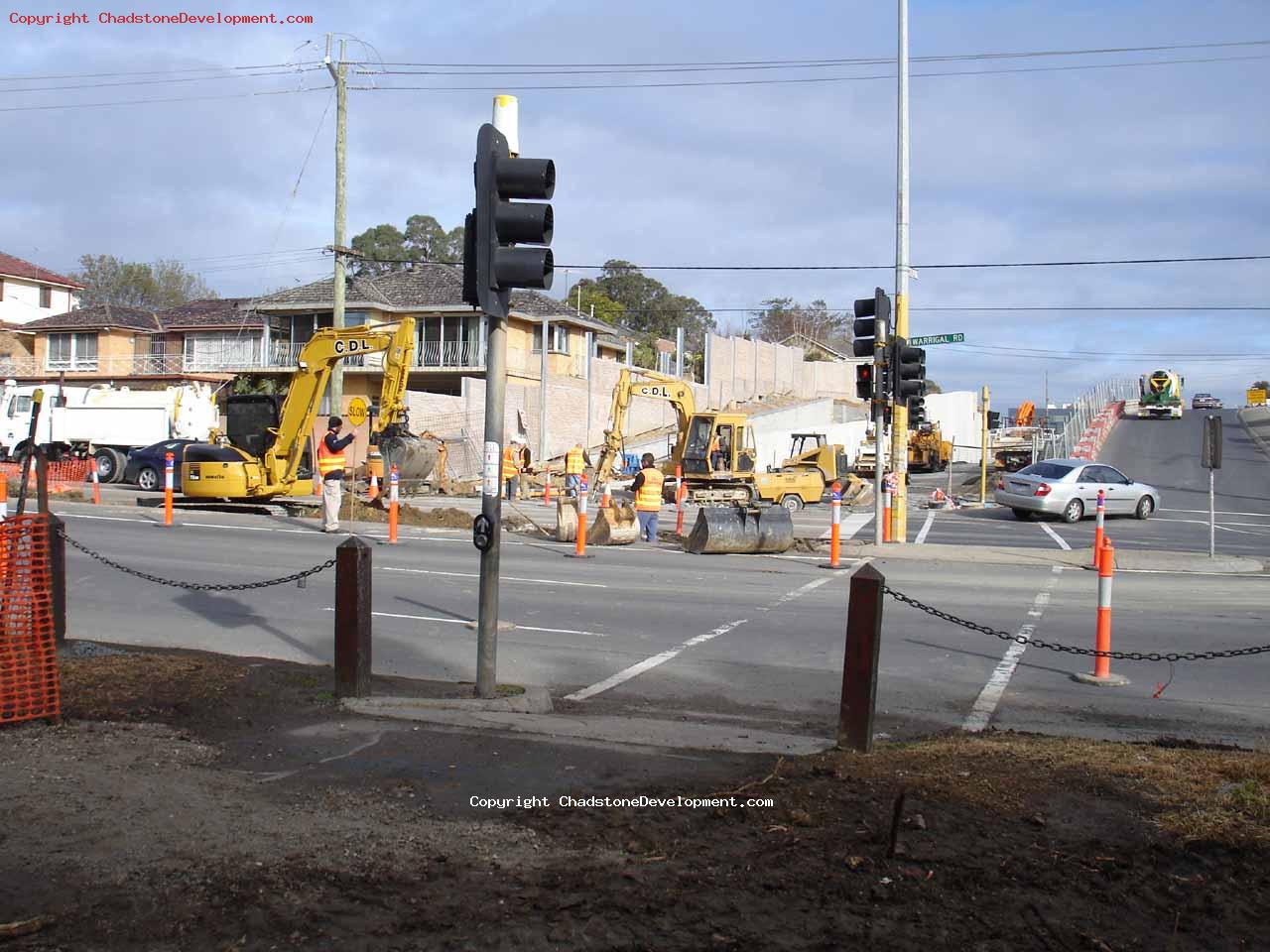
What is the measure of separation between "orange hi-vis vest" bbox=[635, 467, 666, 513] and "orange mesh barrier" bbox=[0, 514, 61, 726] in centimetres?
1346

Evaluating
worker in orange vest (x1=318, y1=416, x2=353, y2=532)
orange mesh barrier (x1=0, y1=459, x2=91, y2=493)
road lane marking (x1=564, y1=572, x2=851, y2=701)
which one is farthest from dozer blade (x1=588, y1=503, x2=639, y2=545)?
orange mesh barrier (x1=0, y1=459, x2=91, y2=493)

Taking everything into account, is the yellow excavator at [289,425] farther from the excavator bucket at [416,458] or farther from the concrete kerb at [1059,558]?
the concrete kerb at [1059,558]

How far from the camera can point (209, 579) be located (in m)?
14.8

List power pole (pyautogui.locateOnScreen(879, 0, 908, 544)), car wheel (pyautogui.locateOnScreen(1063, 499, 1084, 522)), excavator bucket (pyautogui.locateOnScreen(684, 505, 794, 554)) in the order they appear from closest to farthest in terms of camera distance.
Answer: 1. excavator bucket (pyautogui.locateOnScreen(684, 505, 794, 554))
2. power pole (pyautogui.locateOnScreen(879, 0, 908, 544))
3. car wheel (pyautogui.locateOnScreen(1063, 499, 1084, 522))

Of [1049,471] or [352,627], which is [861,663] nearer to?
[352,627]

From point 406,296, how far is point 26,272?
28153 mm

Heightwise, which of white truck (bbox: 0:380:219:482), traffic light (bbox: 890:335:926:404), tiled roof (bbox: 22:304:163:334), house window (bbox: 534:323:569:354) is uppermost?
tiled roof (bbox: 22:304:163:334)

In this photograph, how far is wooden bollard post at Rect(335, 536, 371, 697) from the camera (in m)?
7.98

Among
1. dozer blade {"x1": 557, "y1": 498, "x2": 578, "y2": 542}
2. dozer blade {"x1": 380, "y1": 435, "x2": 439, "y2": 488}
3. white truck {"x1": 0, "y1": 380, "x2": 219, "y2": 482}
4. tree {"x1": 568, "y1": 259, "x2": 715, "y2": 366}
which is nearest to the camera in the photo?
dozer blade {"x1": 557, "y1": 498, "x2": 578, "y2": 542}

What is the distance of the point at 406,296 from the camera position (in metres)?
53.9

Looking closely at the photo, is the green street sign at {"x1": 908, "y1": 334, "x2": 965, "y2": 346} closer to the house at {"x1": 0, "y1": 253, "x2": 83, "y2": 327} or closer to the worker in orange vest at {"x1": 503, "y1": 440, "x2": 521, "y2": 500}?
the worker in orange vest at {"x1": 503, "y1": 440, "x2": 521, "y2": 500}

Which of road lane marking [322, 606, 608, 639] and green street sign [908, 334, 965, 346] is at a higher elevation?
green street sign [908, 334, 965, 346]

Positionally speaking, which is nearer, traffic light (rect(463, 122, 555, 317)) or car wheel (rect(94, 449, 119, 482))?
traffic light (rect(463, 122, 555, 317))

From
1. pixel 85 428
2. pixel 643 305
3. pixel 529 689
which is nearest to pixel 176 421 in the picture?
pixel 85 428
